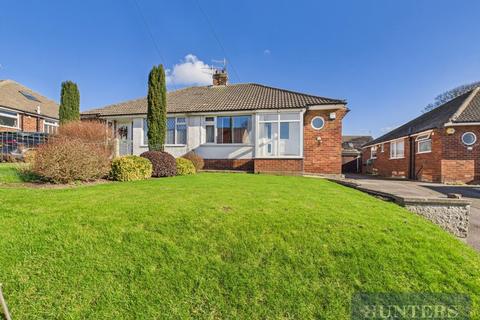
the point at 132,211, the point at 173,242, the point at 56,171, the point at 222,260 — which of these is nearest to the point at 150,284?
the point at 173,242

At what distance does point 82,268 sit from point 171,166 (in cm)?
752

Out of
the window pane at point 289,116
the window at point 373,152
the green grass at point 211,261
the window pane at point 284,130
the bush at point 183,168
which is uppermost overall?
the window pane at point 289,116

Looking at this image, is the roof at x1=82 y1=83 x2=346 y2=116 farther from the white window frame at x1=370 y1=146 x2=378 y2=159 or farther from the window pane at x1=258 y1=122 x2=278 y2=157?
the white window frame at x1=370 y1=146 x2=378 y2=159

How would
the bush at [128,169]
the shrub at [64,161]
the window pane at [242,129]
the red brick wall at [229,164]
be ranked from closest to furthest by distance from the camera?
the shrub at [64,161]
the bush at [128,169]
the red brick wall at [229,164]
the window pane at [242,129]

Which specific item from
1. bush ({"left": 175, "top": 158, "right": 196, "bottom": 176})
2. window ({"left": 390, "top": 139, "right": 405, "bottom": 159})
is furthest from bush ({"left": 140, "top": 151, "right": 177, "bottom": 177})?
window ({"left": 390, "top": 139, "right": 405, "bottom": 159})

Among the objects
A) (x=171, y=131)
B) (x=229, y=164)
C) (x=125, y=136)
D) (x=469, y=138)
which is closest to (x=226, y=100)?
(x=171, y=131)

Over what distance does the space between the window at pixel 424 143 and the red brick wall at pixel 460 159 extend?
1.40 metres

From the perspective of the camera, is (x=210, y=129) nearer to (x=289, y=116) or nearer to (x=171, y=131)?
(x=171, y=131)

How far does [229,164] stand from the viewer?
47.5 ft

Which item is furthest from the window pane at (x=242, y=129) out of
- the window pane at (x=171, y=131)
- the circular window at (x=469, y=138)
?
the circular window at (x=469, y=138)

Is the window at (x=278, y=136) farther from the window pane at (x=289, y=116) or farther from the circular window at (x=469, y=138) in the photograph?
the circular window at (x=469, y=138)

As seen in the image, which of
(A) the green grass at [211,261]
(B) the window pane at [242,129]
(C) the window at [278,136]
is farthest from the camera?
(B) the window pane at [242,129]

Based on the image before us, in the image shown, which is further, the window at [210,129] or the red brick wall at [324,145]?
the window at [210,129]

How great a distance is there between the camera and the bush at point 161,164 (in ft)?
32.6
